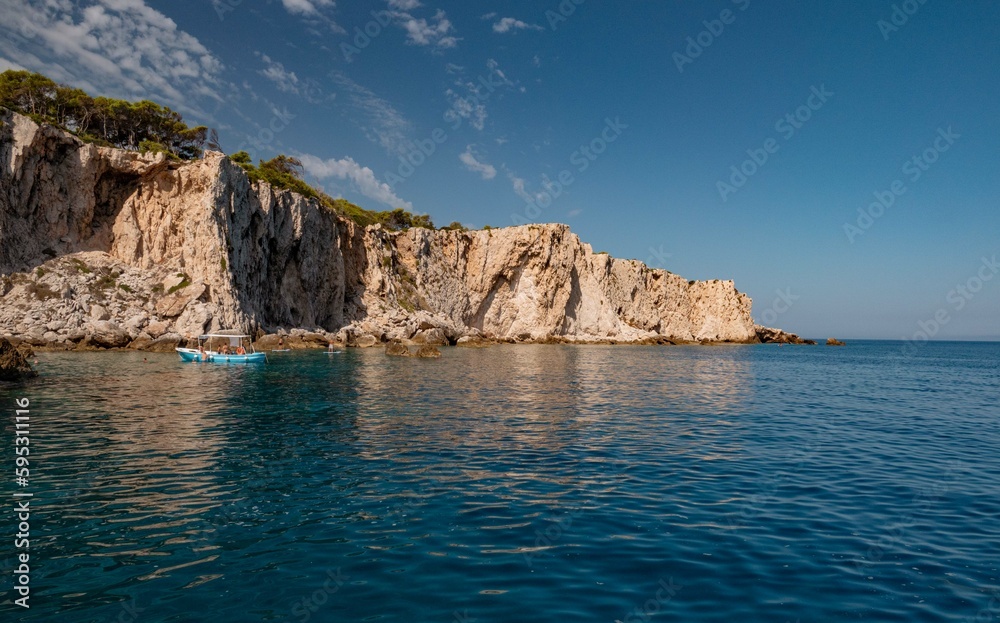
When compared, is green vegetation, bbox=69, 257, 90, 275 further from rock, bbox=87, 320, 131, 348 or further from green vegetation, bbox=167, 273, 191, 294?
→ green vegetation, bbox=167, 273, 191, 294

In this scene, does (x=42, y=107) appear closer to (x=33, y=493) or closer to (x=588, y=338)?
(x=33, y=493)

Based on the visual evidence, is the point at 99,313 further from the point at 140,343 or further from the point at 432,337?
the point at 432,337

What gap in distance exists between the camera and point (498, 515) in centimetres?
1059

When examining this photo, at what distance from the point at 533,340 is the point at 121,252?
70628 mm

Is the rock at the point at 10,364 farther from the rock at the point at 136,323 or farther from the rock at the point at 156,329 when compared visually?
the rock at the point at 136,323

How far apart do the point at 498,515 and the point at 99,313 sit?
65.2 meters

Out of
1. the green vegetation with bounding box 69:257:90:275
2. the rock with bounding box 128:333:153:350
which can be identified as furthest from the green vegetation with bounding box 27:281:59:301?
the rock with bounding box 128:333:153:350

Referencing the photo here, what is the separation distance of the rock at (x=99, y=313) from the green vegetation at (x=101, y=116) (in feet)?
71.1

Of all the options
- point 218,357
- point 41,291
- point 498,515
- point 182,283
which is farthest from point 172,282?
point 498,515

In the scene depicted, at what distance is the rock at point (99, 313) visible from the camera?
191 feet

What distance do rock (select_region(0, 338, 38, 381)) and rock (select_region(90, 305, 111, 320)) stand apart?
32.7 m

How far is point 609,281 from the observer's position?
132 meters

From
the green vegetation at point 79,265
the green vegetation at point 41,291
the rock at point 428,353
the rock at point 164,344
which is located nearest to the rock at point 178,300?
the rock at point 164,344

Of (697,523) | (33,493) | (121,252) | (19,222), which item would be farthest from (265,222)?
(697,523)
